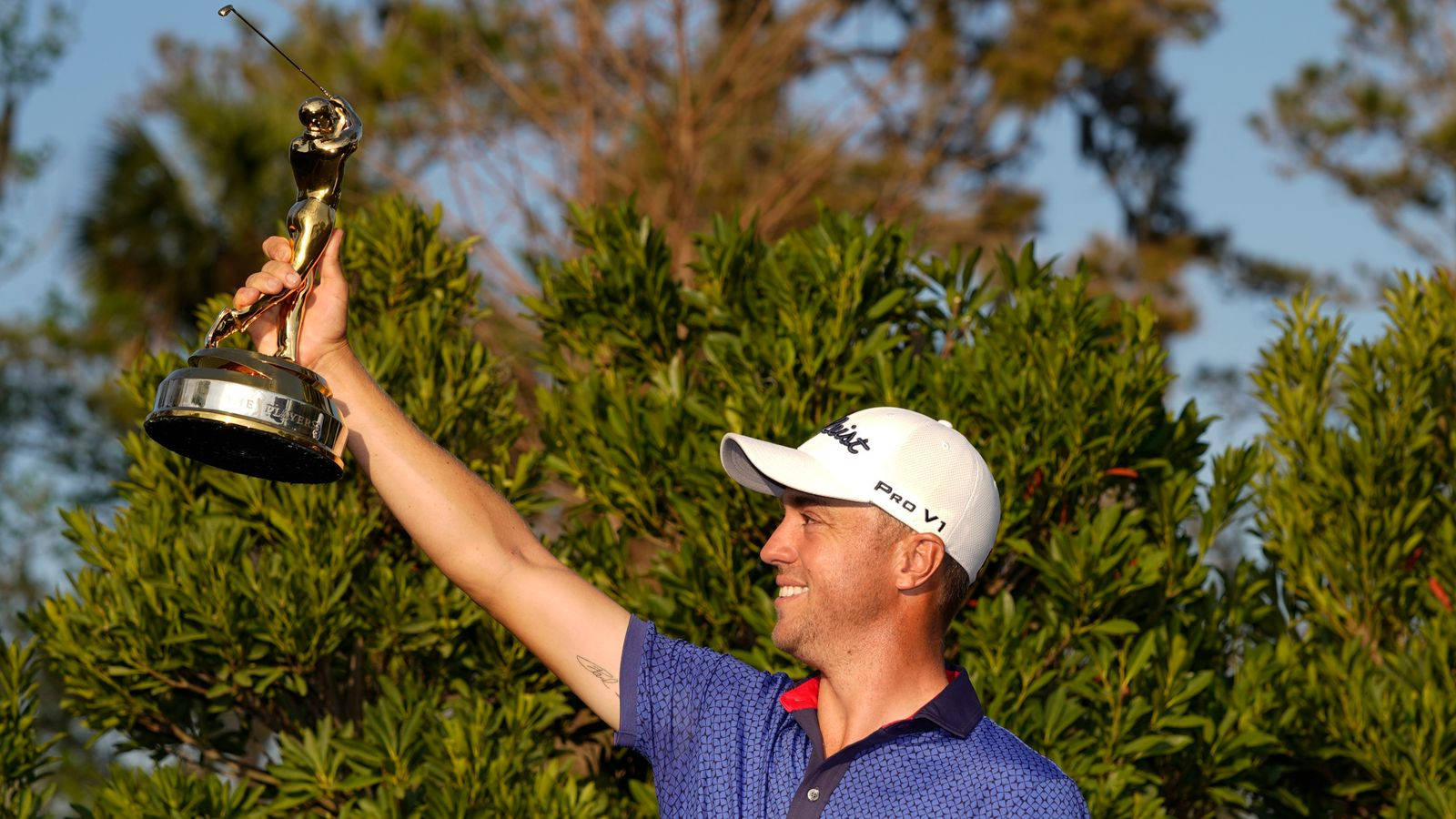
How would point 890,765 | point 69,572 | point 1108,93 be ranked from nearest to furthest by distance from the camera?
1. point 890,765
2. point 69,572
3. point 1108,93

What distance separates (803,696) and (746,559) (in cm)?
205

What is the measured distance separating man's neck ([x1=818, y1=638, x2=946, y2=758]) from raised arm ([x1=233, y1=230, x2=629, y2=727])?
1.66ft

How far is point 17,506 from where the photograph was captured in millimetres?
23844

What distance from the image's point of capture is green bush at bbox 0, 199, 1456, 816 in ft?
17.1

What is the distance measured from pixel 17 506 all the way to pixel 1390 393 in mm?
21697

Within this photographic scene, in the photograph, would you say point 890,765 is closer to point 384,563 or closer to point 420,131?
point 384,563

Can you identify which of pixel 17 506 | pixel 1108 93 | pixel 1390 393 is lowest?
pixel 1390 393

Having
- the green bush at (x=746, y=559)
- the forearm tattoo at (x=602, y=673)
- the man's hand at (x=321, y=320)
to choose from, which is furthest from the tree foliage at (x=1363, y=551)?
the man's hand at (x=321, y=320)

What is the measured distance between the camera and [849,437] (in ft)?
11.5

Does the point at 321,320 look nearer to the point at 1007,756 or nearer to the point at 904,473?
the point at 904,473

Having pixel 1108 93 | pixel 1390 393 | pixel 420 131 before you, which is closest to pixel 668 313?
pixel 1390 393

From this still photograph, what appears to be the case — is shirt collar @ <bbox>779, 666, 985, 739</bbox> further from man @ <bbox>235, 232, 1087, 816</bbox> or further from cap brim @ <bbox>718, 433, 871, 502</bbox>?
cap brim @ <bbox>718, 433, 871, 502</bbox>

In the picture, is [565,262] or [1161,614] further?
[565,262]

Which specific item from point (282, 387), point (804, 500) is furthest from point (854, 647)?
point (282, 387)
